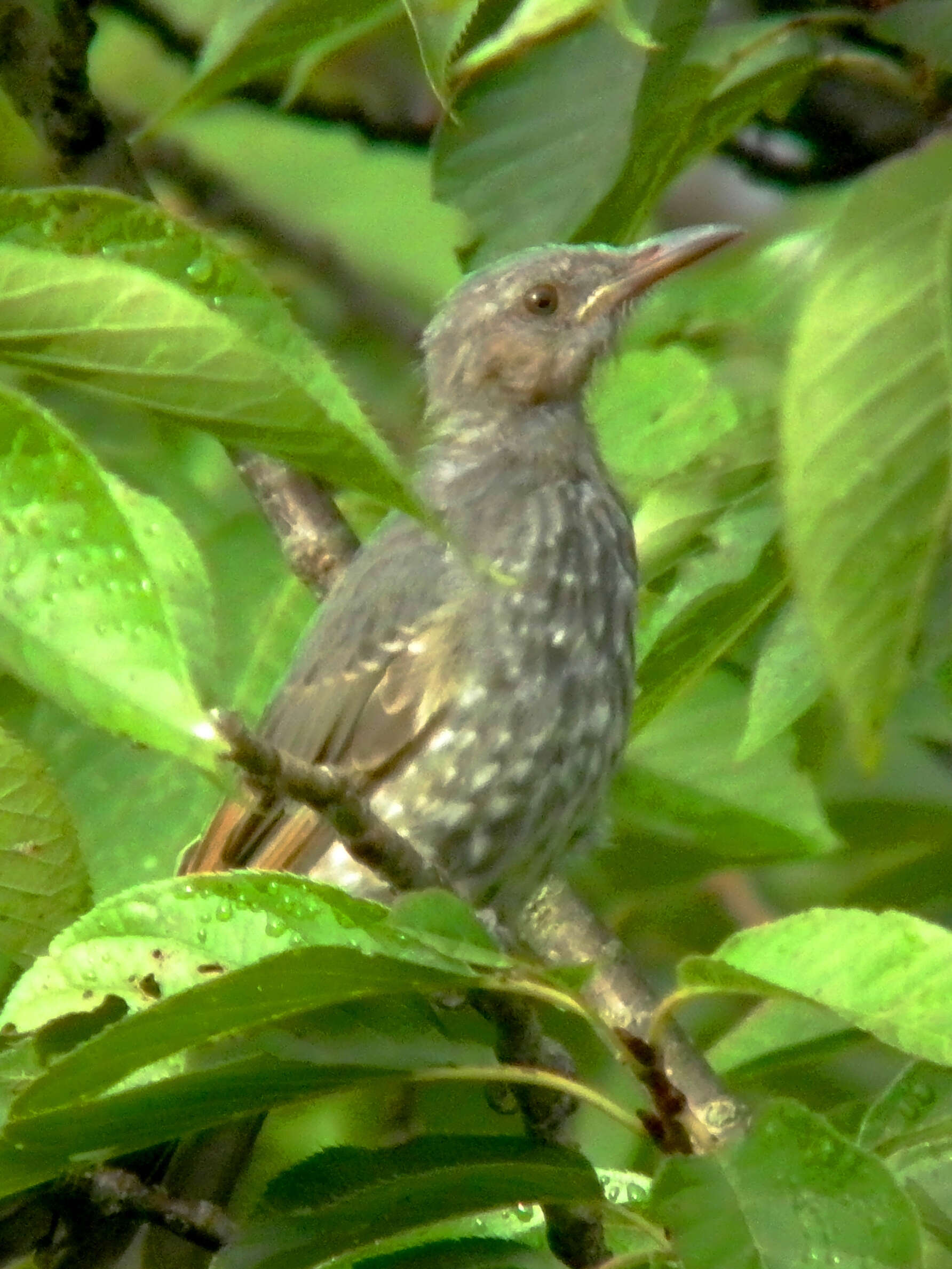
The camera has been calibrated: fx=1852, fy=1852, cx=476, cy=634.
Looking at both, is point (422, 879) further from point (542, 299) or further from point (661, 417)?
point (542, 299)

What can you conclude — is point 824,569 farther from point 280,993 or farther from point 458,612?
point 458,612

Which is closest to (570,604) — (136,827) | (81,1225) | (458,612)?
(458,612)

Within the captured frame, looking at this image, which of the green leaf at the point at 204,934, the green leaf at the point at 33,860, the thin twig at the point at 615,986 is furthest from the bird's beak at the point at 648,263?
the green leaf at the point at 204,934

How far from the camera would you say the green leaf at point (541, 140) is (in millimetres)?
2879

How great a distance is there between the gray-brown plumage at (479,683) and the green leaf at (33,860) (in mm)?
1250

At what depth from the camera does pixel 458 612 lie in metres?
3.77

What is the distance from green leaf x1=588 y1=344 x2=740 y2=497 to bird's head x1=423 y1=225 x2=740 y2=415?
1.17 meters

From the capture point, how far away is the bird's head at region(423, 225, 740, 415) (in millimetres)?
4449

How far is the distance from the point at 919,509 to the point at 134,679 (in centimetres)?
73

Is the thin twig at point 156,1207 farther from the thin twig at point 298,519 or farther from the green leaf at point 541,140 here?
the green leaf at point 541,140

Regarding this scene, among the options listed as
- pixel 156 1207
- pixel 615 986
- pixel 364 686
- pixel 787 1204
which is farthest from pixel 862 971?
pixel 364 686

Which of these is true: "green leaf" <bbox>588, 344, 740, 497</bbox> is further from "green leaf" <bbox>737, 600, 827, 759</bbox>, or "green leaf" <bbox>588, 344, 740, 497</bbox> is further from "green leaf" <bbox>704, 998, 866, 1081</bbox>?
"green leaf" <bbox>704, 998, 866, 1081</bbox>

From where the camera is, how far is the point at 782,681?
105 inches

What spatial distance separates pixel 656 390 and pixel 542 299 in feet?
5.16
